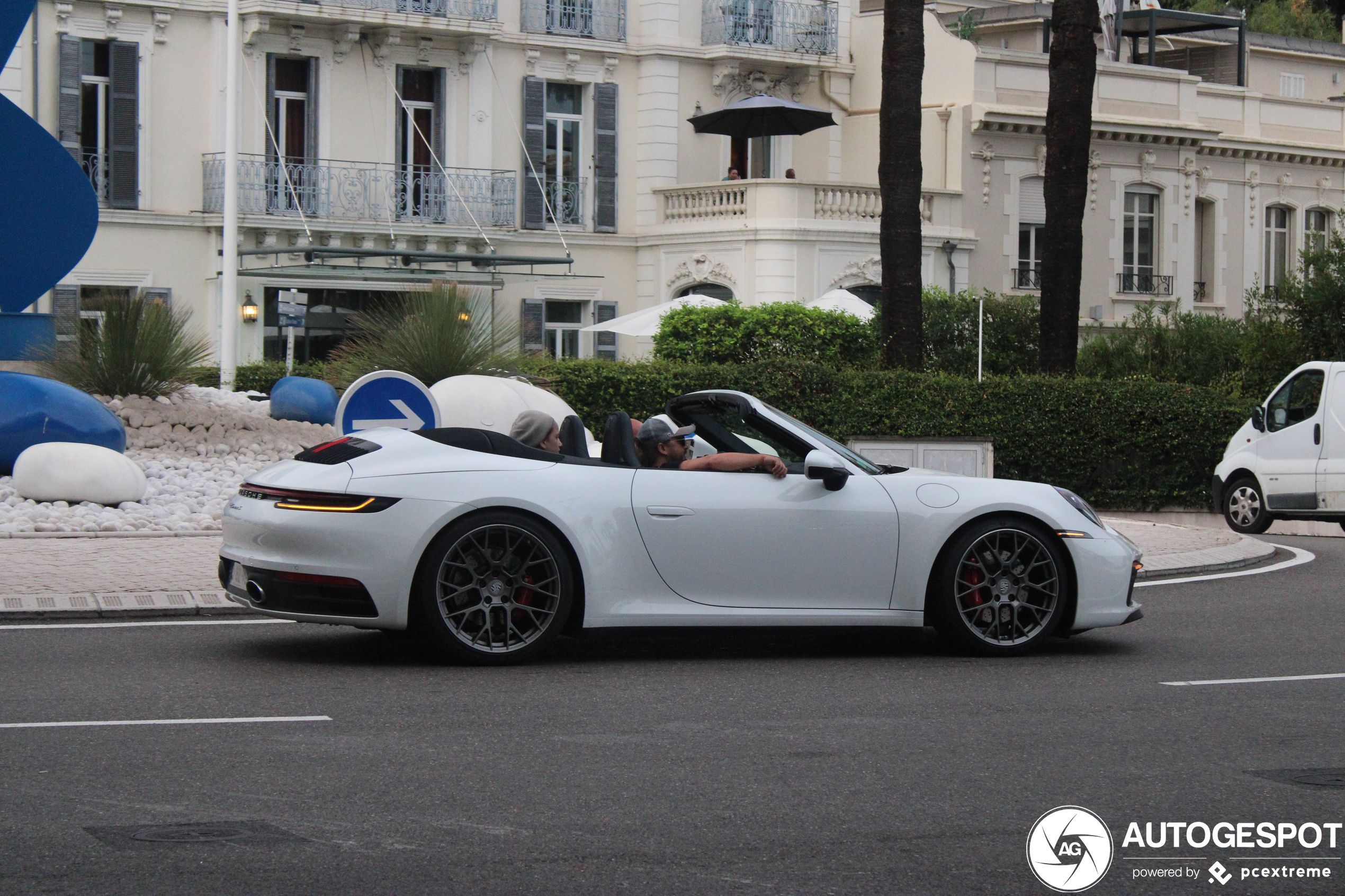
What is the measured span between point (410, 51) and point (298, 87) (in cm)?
233

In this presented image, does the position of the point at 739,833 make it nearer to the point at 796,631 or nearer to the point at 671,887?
the point at 671,887

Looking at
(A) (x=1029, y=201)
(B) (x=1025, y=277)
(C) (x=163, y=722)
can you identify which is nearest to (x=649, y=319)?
(B) (x=1025, y=277)

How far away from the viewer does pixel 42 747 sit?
646 cm

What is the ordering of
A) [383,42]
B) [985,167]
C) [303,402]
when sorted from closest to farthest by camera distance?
[303,402]
[383,42]
[985,167]

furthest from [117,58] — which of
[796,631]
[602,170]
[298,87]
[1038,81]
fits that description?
[796,631]

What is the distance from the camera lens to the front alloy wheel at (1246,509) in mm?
19469

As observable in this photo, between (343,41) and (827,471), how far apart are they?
27468 millimetres

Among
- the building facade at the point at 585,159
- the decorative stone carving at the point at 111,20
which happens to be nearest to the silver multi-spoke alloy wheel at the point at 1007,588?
the building facade at the point at 585,159

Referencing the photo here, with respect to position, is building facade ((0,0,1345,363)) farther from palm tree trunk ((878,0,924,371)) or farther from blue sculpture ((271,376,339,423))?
palm tree trunk ((878,0,924,371))

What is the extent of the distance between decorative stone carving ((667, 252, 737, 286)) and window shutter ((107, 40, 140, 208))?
1098 centimetres

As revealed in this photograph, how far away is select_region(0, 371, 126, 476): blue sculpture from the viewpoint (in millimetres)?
15984

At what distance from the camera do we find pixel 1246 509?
64.4 ft

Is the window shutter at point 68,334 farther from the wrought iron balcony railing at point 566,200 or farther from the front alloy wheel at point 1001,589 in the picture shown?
the wrought iron balcony railing at point 566,200

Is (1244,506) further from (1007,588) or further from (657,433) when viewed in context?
(657,433)
